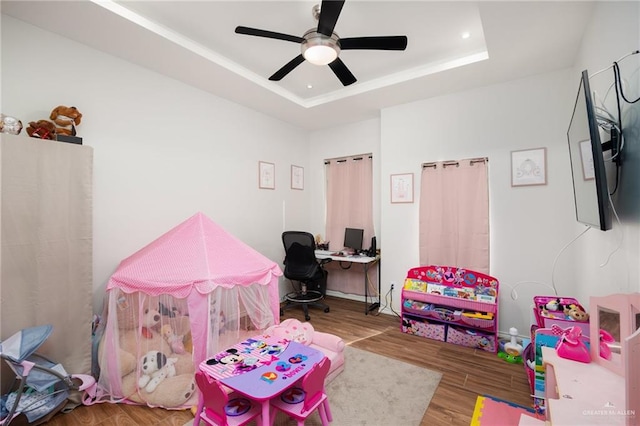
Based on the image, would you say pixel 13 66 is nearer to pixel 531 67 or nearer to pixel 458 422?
pixel 458 422

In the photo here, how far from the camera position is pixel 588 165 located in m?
1.60

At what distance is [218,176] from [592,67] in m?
3.79

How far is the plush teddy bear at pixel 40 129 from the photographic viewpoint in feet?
7.06

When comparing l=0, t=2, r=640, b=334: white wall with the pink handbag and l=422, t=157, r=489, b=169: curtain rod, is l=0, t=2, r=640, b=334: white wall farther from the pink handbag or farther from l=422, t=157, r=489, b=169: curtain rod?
the pink handbag

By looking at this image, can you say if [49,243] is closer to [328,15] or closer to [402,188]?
[328,15]

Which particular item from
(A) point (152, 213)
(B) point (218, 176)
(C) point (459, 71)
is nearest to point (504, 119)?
(C) point (459, 71)

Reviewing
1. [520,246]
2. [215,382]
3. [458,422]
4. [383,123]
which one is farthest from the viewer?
[383,123]

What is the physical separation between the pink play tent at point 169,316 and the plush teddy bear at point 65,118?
1.18 meters

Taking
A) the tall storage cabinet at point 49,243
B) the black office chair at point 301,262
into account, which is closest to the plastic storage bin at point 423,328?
the black office chair at point 301,262

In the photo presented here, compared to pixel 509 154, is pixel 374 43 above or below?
above

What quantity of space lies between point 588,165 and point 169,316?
3.07 meters

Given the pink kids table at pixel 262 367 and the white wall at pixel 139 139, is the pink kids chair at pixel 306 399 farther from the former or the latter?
the white wall at pixel 139 139

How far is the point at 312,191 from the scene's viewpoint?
524 centimetres

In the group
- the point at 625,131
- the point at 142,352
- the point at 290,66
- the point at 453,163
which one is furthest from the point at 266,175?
the point at 625,131
